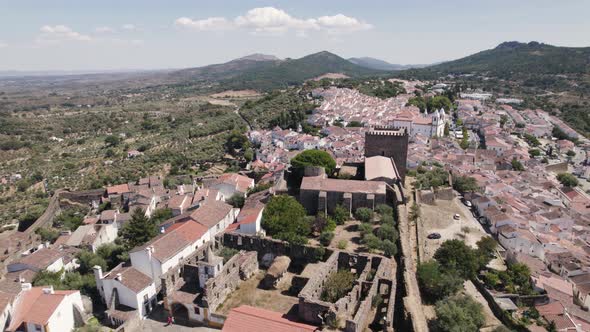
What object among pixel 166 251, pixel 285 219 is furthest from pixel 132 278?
pixel 285 219

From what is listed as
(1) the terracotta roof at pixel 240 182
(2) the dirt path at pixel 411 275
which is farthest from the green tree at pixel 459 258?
(1) the terracotta roof at pixel 240 182

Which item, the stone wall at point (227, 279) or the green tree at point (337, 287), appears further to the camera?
the stone wall at point (227, 279)

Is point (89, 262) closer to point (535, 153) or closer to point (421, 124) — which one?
point (421, 124)

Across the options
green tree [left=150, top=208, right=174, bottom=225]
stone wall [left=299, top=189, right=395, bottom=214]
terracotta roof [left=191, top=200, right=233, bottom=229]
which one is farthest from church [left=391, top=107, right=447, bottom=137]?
terracotta roof [left=191, top=200, right=233, bottom=229]

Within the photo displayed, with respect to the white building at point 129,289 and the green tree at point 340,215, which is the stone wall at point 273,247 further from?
the white building at point 129,289

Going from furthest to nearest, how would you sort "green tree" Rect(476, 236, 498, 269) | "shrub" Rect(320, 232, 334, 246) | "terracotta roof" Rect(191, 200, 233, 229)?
"terracotta roof" Rect(191, 200, 233, 229) < "green tree" Rect(476, 236, 498, 269) < "shrub" Rect(320, 232, 334, 246)

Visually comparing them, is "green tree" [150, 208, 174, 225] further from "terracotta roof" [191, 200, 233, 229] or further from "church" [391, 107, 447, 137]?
"church" [391, 107, 447, 137]

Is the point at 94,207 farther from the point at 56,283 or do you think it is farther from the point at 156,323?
the point at 156,323
